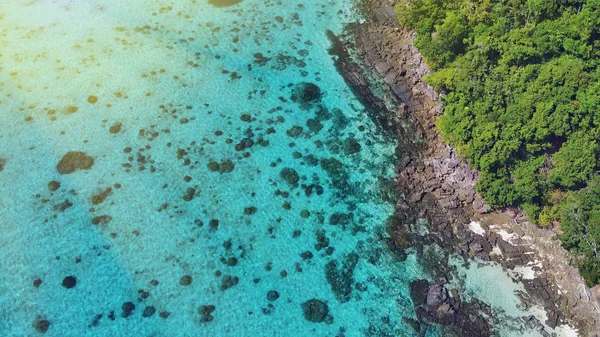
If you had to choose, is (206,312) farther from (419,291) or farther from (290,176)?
(419,291)

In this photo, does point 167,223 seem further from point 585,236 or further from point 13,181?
point 585,236

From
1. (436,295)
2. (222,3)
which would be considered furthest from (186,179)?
(222,3)

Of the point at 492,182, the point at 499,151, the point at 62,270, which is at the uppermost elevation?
the point at 499,151

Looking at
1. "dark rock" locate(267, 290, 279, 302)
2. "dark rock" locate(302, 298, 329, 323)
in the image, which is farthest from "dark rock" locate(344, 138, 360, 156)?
"dark rock" locate(267, 290, 279, 302)

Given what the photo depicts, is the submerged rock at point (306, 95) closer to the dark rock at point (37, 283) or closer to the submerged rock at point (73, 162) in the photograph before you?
the submerged rock at point (73, 162)

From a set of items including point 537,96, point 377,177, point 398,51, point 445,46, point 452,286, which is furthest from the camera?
point 398,51

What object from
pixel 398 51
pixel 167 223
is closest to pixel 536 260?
pixel 398 51

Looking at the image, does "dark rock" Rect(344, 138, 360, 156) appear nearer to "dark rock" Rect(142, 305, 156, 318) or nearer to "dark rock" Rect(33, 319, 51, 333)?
"dark rock" Rect(142, 305, 156, 318)
